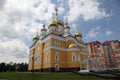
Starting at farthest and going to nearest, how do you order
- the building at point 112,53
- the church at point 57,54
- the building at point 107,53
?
the building at point 107,53
the building at point 112,53
the church at point 57,54

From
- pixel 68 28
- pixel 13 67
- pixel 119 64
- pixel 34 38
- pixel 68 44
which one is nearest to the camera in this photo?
pixel 68 44

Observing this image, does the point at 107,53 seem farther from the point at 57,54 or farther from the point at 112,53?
the point at 57,54

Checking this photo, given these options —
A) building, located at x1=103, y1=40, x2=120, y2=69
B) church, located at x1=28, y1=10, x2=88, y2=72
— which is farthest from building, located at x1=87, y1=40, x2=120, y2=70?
church, located at x1=28, y1=10, x2=88, y2=72

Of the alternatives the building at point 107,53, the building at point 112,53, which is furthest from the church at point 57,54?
the building at point 112,53

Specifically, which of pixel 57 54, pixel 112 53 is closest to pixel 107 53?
pixel 112 53

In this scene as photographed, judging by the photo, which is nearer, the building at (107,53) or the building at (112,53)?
the building at (112,53)

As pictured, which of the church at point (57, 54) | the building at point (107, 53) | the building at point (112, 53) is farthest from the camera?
the building at point (107, 53)

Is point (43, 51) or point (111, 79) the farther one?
point (43, 51)

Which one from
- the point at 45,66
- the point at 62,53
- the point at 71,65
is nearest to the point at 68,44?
the point at 62,53

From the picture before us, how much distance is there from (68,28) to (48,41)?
8.97 metres

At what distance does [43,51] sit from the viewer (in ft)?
98.2

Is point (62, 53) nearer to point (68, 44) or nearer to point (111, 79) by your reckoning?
point (68, 44)

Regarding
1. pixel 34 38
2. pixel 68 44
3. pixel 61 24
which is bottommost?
pixel 68 44

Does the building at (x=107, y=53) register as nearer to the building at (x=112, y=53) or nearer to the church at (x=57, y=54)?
the building at (x=112, y=53)
